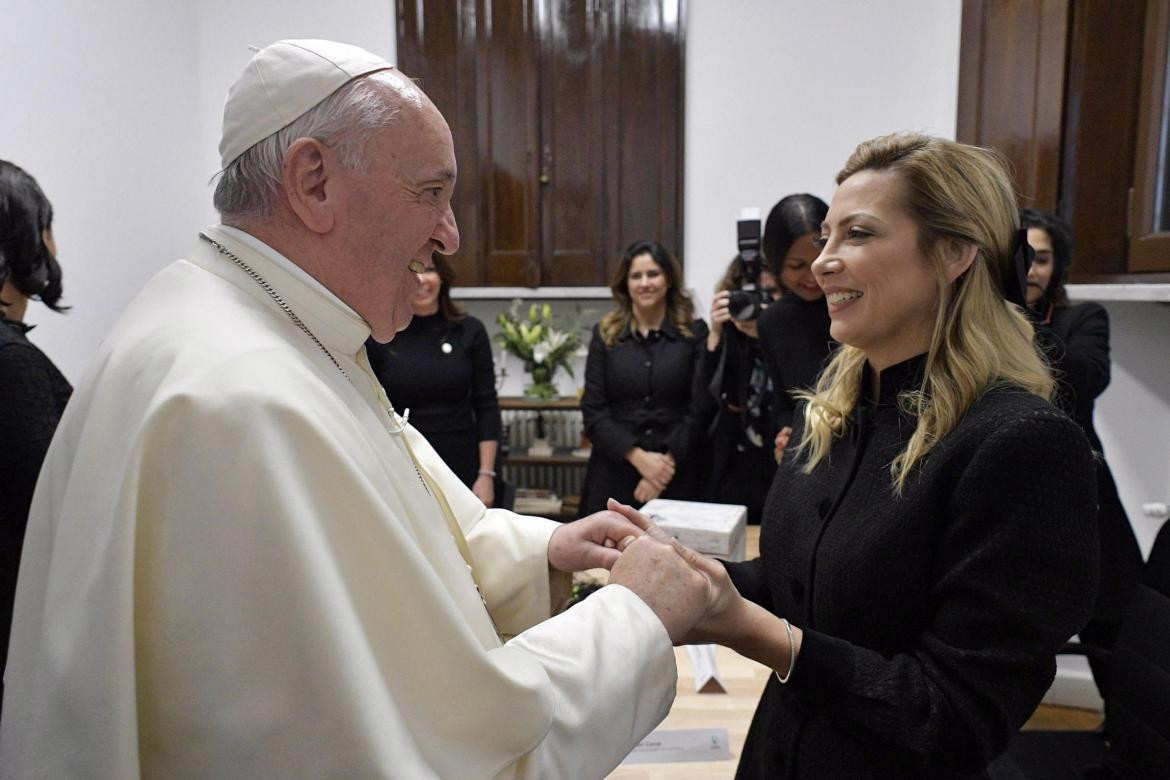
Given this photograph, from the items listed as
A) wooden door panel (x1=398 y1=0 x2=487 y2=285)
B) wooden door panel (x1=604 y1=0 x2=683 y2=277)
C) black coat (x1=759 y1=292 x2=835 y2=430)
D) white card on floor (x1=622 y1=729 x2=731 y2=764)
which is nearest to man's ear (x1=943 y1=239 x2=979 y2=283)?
white card on floor (x1=622 y1=729 x2=731 y2=764)

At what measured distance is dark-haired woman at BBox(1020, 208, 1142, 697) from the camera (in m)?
2.49

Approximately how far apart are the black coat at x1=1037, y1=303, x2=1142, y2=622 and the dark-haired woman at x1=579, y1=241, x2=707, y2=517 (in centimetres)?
137

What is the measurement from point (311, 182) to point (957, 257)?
92cm

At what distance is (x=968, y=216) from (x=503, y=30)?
4291 millimetres

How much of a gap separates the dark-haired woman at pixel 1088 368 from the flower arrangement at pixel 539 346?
268 cm

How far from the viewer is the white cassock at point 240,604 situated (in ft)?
2.51

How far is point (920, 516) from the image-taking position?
113 centimetres

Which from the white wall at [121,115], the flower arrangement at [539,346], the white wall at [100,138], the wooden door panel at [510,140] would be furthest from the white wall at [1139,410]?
the white wall at [100,138]

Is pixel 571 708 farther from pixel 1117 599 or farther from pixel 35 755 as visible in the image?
pixel 1117 599

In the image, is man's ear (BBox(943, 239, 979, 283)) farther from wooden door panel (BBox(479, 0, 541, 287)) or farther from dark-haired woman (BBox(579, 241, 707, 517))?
wooden door panel (BBox(479, 0, 541, 287))

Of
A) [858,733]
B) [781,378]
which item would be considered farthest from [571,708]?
[781,378]

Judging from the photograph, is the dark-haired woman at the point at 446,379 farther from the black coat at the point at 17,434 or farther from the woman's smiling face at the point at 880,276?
the woman's smiling face at the point at 880,276

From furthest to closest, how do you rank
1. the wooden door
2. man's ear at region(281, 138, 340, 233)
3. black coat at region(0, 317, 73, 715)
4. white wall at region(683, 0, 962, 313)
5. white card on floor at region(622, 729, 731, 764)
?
1. the wooden door
2. white wall at region(683, 0, 962, 313)
3. black coat at region(0, 317, 73, 715)
4. white card on floor at region(622, 729, 731, 764)
5. man's ear at region(281, 138, 340, 233)

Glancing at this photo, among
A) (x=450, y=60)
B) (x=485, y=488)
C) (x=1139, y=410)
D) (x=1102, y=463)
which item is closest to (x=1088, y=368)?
(x=1102, y=463)
